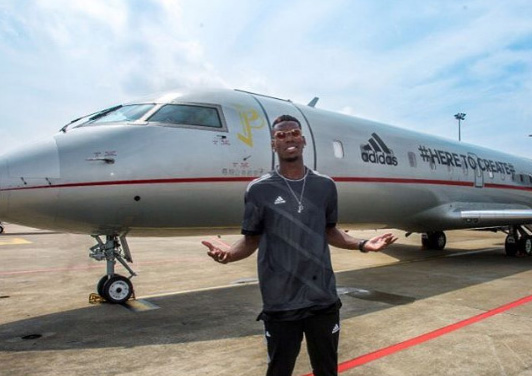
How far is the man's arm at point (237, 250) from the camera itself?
289cm

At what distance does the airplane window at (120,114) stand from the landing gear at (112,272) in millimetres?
1846

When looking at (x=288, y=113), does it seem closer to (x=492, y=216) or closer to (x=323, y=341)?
(x=323, y=341)

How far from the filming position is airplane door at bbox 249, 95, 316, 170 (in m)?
8.44

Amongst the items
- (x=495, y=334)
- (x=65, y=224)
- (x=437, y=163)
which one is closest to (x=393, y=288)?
(x=495, y=334)

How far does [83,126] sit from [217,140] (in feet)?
6.71

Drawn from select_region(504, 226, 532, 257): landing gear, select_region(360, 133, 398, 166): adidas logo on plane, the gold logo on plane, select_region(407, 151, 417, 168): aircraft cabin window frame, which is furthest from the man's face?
select_region(504, 226, 532, 257): landing gear

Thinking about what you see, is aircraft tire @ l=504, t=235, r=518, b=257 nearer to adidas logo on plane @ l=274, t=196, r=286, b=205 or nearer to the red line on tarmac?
the red line on tarmac

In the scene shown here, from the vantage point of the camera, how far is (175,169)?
22.0ft

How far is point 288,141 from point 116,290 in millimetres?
5569

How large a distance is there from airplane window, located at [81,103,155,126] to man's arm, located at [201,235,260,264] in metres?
4.58

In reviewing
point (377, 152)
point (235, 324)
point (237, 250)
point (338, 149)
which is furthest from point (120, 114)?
point (377, 152)

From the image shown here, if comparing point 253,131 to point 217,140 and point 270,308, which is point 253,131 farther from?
point 270,308

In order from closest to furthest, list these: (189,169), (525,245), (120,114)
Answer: (189,169) < (120,114) < (525,245)

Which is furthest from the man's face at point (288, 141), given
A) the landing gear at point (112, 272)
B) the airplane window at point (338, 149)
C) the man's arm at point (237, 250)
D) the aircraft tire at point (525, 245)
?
the aircraft tire at point (525, 245)
